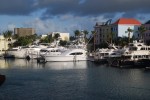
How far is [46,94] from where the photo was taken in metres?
56.7

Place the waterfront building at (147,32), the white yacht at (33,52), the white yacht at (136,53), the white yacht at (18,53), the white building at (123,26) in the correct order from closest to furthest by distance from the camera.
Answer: the white yacht at (136,53), the white yacht at (33,52), the white yacht at (18,53), the waterfront building at (147,32), the white building at (123,26)

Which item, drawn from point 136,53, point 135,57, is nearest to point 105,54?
point 136,53

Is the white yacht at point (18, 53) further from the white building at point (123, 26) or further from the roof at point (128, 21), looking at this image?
the roof at point (128, 21)

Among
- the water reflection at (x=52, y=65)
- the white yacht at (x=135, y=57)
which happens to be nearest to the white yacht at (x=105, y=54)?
the water reflection at (x=52, y=65)

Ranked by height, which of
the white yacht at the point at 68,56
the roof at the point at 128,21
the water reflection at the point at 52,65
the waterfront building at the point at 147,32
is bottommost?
the water reflection at the point at 52,65

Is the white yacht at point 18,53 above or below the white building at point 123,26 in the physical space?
below

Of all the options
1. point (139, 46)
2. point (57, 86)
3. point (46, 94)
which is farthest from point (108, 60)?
point (46, 94)

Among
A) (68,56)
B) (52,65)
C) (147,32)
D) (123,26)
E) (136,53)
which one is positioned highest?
(123,26)

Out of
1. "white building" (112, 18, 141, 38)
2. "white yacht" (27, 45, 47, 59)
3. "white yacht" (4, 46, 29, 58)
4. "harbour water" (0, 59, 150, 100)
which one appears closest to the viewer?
"harbour water" (0, 59, 150, 100)

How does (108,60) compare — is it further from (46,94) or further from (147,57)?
(46,94)

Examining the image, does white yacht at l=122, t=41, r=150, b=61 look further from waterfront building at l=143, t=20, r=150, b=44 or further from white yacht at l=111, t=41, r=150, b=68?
waterfront building at l=143, t=20, r=150, b=44

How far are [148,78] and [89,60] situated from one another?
207 feet

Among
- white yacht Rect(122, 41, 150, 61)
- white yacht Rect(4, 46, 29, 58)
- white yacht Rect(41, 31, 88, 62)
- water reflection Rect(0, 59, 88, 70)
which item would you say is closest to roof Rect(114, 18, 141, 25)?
white yacht Rect(4, 46, 29, 58)

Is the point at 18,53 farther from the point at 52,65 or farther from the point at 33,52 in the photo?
the point at 52,65
